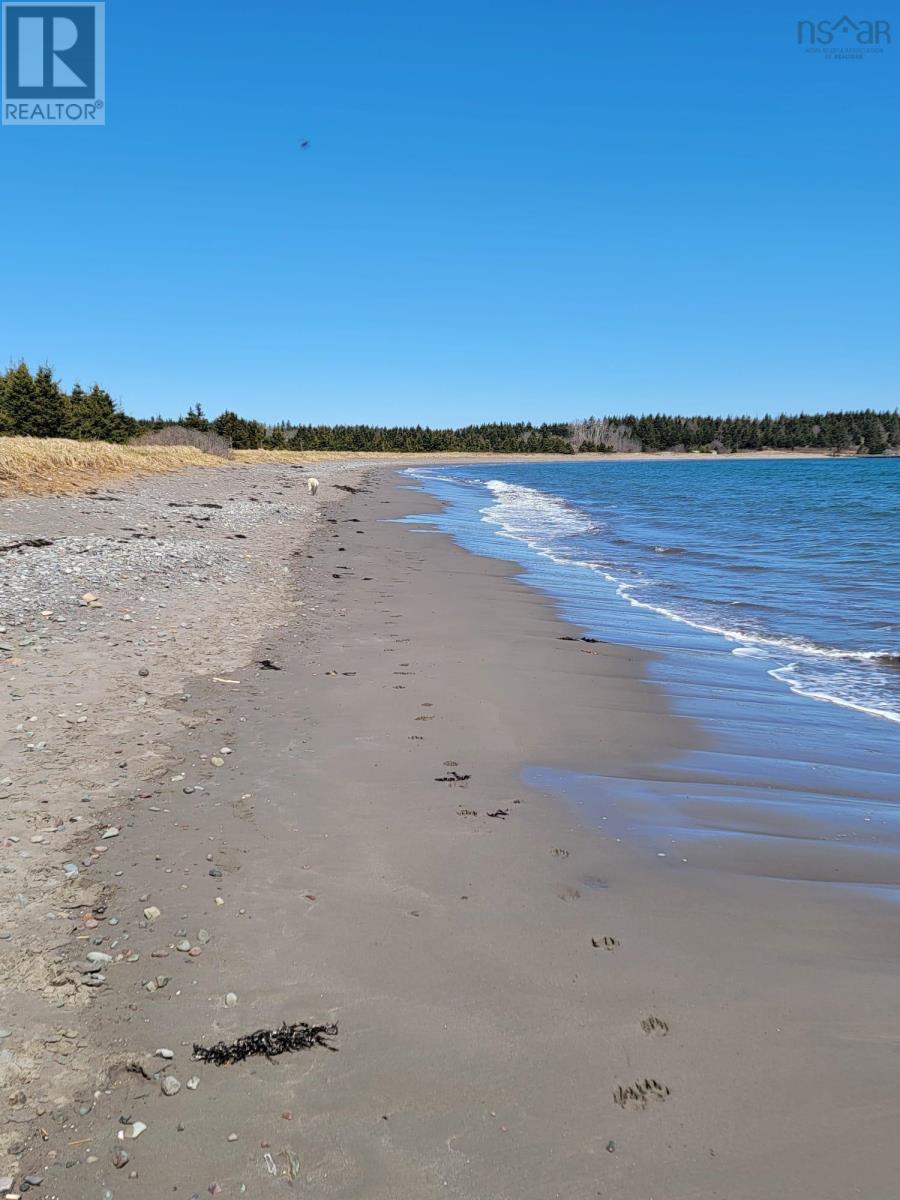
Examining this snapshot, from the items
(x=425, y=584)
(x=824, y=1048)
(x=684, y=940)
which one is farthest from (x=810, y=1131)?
(x=425, y=584)

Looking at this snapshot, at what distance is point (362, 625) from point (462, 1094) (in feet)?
22.4

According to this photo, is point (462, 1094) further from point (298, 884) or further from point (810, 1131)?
point (298, 884)

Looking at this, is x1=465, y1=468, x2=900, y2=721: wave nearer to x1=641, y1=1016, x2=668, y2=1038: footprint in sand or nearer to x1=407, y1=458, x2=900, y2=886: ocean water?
x1=407, y1=458, x2=900, y2=886: ocean water

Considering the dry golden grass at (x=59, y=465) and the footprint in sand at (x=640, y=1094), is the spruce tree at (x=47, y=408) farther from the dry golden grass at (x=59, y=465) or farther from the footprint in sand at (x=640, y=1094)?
the footprint in sand at (x=640, y=1094)

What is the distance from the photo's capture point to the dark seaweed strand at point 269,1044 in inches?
98.6

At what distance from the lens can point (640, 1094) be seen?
7.82 feet

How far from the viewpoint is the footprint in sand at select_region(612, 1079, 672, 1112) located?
235cm

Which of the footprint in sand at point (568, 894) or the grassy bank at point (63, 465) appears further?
the grassy bank at point (63, 465)

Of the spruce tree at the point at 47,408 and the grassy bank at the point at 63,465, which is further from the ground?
the spruce tree at the point at 47,408

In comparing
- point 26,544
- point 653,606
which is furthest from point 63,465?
point 653,606

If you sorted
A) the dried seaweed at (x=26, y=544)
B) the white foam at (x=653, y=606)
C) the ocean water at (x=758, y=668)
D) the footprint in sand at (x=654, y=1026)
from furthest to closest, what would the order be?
the dried seaweed at (x=26, y=544) → the white foam at (x=653, y=606) → the ocean water at (x=758, y=668) → the footprint in sand at (x=654, y=1026)

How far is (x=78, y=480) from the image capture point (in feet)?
82.9

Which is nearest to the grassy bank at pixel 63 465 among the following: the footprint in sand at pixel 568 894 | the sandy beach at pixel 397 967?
the sandy beach at pixel 397 967

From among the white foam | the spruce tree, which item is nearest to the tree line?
the spruce tree
